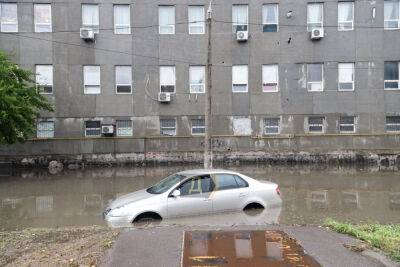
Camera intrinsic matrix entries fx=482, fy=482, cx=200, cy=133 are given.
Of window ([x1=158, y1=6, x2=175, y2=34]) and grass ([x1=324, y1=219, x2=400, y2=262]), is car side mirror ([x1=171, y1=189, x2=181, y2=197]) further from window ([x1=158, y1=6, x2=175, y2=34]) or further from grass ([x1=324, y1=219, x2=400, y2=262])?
window ([x1=158, y1=6, x2=175, y2=34])

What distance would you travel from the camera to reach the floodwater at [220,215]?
1280 centimetres

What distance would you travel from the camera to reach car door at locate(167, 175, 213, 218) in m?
11.5

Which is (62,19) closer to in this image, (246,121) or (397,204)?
(246,121)

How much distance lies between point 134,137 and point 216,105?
5783mm

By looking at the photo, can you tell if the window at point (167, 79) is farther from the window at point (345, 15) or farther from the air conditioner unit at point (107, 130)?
the window at point (345, 15)

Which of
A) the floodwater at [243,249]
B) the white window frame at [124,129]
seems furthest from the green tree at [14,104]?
the floodwater at [243,249]

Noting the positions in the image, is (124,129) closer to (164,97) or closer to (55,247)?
(164,97)

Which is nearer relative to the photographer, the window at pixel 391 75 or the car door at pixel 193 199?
the car door at pixel 193 199

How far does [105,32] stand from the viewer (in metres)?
31.4

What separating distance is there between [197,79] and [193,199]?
2072 cm

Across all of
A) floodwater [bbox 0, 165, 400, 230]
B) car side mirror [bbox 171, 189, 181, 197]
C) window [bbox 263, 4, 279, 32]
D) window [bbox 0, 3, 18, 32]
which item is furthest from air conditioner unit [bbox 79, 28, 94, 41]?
car side mirror [bbox 171, 189, 181, 197]

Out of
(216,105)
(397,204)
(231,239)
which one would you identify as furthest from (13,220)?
(216,105)

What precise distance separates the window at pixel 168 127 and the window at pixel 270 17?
8583 mm

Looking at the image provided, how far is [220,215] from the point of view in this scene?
1185 cm
